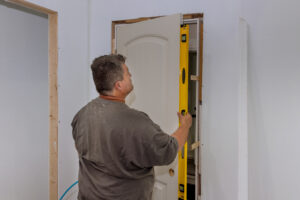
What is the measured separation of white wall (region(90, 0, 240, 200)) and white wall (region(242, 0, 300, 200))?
122 millimetres

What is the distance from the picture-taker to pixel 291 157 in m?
1.64

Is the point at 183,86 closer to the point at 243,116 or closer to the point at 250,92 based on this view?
the point at 243,116

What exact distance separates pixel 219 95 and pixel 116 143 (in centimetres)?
99

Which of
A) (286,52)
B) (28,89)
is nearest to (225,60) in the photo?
(286,52)

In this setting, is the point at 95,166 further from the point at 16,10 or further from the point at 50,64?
the point at 16,10

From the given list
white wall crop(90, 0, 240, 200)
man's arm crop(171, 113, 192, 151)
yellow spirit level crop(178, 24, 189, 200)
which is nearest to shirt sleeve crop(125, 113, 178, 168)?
man's arm crop(171, 113, 192, 151)

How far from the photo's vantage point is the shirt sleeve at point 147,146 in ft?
3.63

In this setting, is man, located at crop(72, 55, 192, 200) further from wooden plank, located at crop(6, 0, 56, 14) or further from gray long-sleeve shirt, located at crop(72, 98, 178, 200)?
wooden plank, located at crop(6, 0, 56, 14)

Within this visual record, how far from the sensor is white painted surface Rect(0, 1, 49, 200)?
80.9 inches

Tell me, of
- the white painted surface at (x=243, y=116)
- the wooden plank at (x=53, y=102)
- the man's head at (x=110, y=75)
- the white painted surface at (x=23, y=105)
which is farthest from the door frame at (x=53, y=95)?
the white painted surface at (x=243, y=116)

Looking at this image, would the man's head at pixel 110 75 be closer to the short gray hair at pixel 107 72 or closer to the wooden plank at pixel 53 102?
the short gray hair at pixel 107 72

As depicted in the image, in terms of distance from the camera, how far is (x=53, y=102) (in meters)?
1.91

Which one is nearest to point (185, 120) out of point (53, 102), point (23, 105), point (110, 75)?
point (110, 75)

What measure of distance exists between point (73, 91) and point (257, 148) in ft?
5.10
